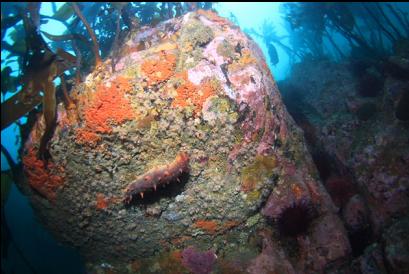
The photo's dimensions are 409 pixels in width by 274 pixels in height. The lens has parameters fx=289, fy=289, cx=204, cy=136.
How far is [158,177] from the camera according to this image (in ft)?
12.5

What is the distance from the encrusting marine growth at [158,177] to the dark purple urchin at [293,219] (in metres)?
1.80

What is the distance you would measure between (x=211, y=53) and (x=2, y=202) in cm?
419

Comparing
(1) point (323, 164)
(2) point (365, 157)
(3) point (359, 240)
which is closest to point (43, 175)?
(1) point (323, 164)

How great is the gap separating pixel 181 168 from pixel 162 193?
663 millimetres

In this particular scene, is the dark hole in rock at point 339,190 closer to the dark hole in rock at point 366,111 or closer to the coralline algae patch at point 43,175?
the dark hole in rock at point 366,111

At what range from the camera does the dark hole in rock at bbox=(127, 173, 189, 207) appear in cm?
427

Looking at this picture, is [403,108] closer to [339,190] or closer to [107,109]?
[339,190]

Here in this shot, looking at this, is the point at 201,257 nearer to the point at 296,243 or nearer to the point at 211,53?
the point at 296,243

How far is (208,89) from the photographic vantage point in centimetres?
402

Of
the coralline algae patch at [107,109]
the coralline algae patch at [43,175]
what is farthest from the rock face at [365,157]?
the coralline algae patch at [43,175]

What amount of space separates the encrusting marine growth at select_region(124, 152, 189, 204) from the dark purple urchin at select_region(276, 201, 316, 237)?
180 centimetres

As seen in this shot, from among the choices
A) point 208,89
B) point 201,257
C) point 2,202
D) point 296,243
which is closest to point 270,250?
point 296,243

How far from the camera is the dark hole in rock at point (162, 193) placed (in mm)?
4266

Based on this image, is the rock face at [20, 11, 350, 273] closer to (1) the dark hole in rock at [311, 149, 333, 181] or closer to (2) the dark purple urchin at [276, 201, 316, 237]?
(2) the dark purple urchin at [276, 201, 316, 237]
